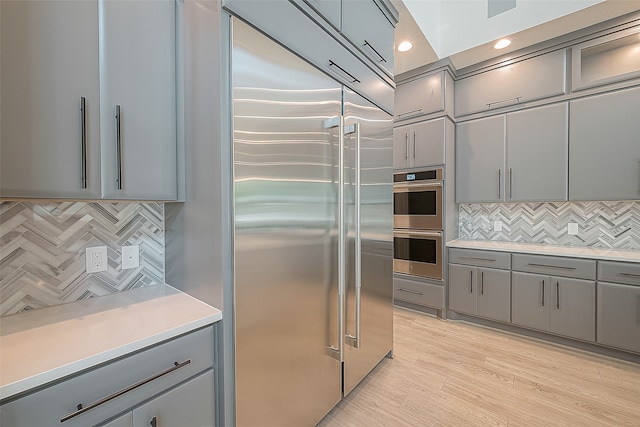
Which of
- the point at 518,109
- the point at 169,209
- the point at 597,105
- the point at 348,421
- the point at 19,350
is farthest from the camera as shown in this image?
the point at 518,109

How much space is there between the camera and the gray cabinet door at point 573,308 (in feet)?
7.67

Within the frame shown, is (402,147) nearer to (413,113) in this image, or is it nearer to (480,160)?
(413,113)

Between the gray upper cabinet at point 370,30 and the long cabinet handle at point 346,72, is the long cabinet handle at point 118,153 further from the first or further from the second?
the gray upper cabinet at point 370,30

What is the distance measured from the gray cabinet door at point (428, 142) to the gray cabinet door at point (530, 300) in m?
1.40

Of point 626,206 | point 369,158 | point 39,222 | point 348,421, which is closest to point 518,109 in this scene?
point 626,206

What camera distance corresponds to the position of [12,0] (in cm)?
86

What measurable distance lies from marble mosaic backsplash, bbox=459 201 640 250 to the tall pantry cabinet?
3409 millimetres

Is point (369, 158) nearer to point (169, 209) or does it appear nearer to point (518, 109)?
point (169, 209)

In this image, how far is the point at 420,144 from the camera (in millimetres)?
3219

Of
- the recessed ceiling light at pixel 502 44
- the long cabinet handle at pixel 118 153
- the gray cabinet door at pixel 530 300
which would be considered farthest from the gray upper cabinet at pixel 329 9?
the gray cabinet door at pixel 530 300

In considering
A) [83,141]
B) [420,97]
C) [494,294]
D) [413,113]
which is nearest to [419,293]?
[494,294]

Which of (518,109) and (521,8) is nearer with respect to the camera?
(521,8)

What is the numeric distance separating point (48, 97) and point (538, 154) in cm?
359

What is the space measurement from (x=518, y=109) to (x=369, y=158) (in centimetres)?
211
